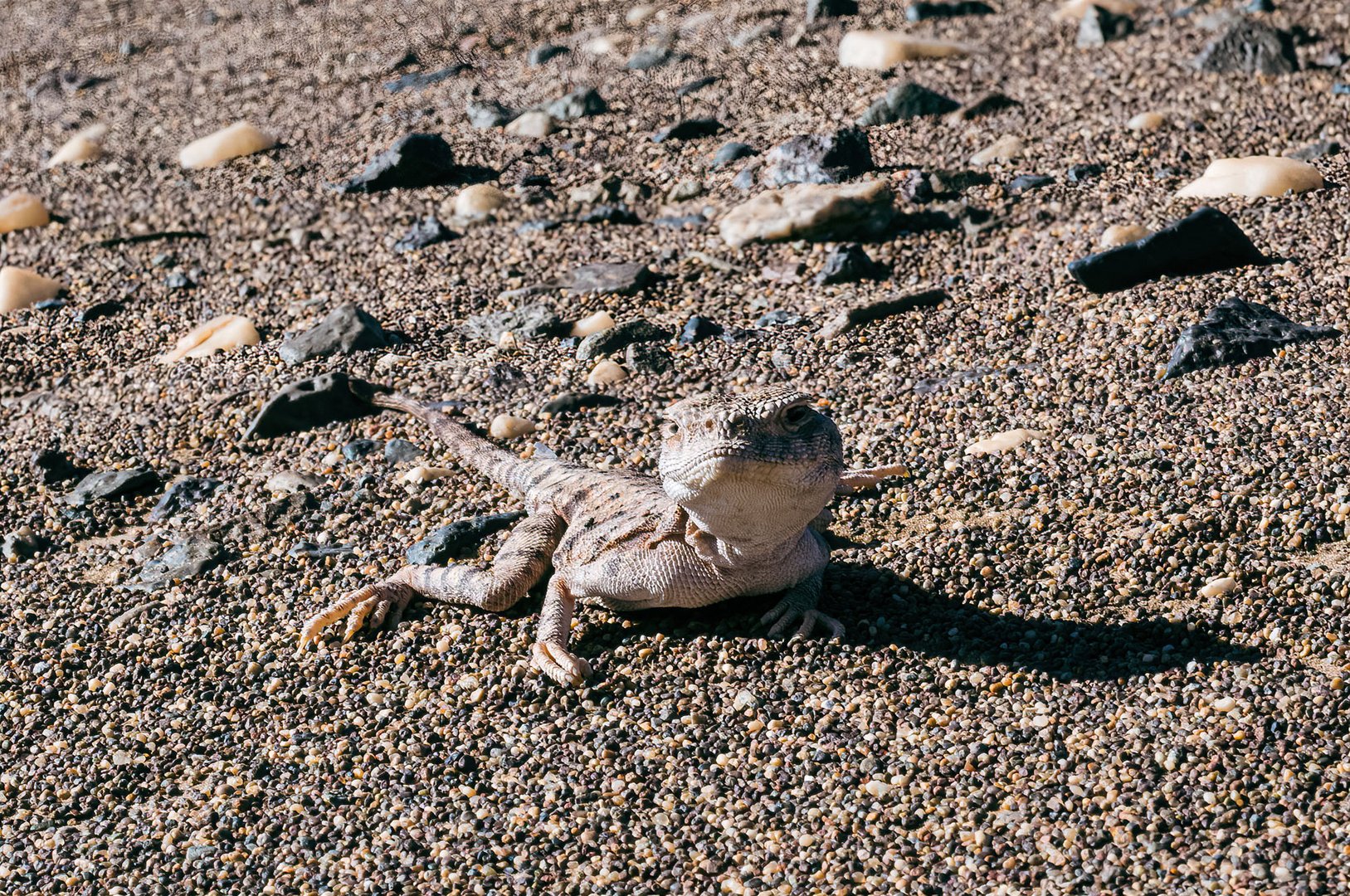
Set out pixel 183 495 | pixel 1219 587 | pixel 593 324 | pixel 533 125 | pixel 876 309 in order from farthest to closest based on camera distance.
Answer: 1. pixel 533 125
2. pixel 593 324
3. pixel 876 309
4. pixel 183 495
5. pixel 1219 587

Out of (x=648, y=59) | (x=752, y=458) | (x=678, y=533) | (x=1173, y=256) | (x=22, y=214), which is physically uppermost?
(x=752, y=458)

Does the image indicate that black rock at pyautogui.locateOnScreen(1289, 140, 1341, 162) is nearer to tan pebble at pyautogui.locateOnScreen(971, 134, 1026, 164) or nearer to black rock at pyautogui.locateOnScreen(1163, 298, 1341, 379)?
tan pebble at pyautogui.locateOnScreen(971, 134, 1026, 164)

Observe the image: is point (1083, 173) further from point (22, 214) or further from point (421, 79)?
point (22, 214)

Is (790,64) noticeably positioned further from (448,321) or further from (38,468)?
(38,468)

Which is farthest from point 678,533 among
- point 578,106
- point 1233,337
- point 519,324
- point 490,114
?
point 490,114

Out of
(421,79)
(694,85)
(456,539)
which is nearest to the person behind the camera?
(456,539)

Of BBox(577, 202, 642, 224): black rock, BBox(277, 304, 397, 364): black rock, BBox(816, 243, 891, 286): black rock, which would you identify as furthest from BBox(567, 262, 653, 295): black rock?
BBox(277, 304, 397, 364): black rock

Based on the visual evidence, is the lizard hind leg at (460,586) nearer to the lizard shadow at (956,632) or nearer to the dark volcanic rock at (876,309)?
the lizard shadow at (956,632)
